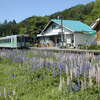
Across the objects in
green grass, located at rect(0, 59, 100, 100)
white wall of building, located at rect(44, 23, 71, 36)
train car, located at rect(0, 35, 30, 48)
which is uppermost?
white wall of building, located at rect(44, 23, 71, 36)

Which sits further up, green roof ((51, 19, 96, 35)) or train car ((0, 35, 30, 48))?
green roof ((51, 19, 96, 35))

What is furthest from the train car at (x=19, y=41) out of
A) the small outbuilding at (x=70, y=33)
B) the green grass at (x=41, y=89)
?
the green grass at (x=41, y=89)

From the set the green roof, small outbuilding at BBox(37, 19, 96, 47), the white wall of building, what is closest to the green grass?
small outbuilding at BBox(37, 19, 96, 47)

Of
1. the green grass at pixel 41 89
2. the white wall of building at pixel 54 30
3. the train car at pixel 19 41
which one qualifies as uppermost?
the white wall of building at pixel 54 30

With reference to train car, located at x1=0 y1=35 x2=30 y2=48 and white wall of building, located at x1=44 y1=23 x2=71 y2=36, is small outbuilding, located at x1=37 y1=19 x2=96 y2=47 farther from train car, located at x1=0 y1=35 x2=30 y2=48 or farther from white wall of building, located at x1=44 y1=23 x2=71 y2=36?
train car, located at x1=0 y1=35 x2=30 y2=48

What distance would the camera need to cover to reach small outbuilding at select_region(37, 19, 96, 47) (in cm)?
3816

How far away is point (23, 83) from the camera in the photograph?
6.81 meters

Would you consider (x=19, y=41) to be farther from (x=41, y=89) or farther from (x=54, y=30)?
(x=41, y=89)

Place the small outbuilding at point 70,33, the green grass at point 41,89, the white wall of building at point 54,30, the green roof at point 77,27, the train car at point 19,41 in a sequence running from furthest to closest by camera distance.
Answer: the white wall of building at point 54,30
the green roof at point 77,27
the small outbuilding at point 70,33
the train car at point 19,41
the green grass at point 41,89

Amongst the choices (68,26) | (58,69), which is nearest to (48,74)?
(58,69)

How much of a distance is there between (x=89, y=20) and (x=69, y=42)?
55.1ft

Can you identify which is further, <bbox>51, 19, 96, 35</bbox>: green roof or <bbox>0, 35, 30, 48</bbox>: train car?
<bbox>51, 19, 96, 35</bbox>: green roof

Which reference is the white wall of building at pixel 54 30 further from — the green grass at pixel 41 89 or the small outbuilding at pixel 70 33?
the green grass at pixel 41 89

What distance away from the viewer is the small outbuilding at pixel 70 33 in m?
38.2
